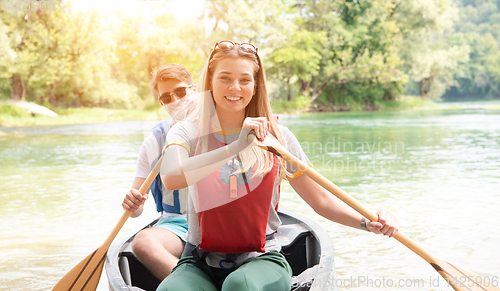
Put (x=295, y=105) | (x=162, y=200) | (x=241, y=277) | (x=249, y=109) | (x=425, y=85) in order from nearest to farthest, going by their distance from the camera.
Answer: (x=241, y=277) < (x=249, y=109) < (x=162, y=200) < (x=295, y=105) < (x=425, y=85)

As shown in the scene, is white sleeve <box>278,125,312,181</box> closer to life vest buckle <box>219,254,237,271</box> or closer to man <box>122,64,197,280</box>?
life vest buckle <box>219,254,237,271</box>

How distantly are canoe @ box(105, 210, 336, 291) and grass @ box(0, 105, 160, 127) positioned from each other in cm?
1394

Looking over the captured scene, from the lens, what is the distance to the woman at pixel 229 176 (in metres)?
1.36

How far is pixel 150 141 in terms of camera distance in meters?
2.11

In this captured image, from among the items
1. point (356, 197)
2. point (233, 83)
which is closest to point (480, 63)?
point (356, 197)

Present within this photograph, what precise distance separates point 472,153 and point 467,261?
18.0 ft

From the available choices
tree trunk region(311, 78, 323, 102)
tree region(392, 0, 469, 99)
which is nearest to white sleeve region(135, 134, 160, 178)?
tree trunk region(311, 78, 323, 102)

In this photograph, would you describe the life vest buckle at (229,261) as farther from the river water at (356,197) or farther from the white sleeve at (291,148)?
the river water at (356,197)

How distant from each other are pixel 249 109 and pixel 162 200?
869 mm

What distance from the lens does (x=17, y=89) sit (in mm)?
21062

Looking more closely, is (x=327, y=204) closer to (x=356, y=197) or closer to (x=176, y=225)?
(x=176, y=225)

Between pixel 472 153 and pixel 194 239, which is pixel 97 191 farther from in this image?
pixel 472 153

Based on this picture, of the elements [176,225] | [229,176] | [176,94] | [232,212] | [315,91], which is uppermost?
[315,91]

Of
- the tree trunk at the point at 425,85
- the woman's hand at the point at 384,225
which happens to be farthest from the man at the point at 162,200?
the tree trunk at the point at 425,85
